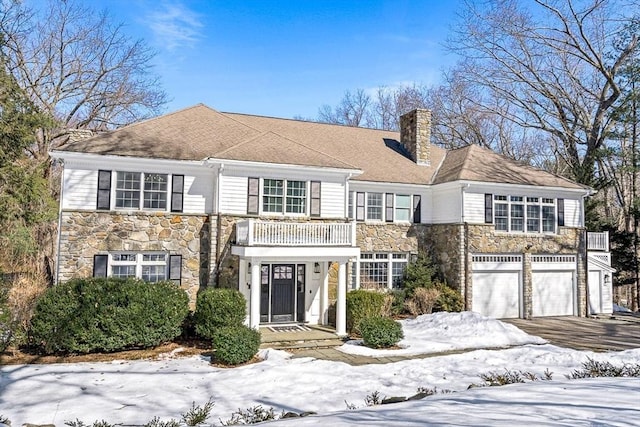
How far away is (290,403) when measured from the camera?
821 cm

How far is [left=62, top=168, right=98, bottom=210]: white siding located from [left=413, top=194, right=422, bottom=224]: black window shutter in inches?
486

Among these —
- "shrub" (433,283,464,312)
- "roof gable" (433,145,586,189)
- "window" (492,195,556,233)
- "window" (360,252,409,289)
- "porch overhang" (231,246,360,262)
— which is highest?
"roof gable" (433,145,586,189)

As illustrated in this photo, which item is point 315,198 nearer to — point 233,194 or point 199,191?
point 233,194

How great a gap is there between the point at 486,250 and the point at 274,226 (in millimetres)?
9363

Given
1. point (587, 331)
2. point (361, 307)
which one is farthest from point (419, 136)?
point (587, 331)

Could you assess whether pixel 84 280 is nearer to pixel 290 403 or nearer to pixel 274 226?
pixel 274 226

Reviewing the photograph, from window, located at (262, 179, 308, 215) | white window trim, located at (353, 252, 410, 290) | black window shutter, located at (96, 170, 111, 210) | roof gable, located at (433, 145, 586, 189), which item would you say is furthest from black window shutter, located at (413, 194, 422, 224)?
black window shutter, located at (96, 170, 111, 210)

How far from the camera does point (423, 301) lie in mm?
17469

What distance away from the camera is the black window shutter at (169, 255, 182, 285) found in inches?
585

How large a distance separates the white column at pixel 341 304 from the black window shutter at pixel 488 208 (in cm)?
721

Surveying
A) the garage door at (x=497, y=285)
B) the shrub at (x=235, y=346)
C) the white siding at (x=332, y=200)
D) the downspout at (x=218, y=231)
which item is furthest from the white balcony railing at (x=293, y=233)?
the garage door at (x=497, y=285)

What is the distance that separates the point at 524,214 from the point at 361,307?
9.00 metres

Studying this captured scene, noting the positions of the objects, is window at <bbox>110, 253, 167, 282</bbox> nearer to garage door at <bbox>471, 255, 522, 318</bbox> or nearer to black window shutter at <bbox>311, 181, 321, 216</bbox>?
black window shutter at <bbox>311, 181, 321, 216</bbox>

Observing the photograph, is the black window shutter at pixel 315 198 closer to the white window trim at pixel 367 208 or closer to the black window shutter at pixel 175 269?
the white window trim at pixel 367 208
